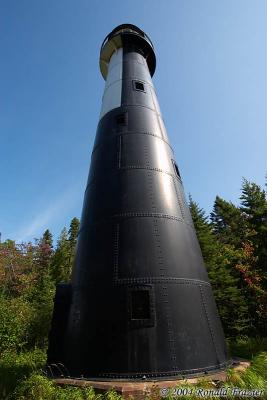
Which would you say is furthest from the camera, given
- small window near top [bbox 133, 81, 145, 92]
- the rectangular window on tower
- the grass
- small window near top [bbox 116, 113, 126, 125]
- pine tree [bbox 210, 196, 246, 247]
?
pine tree [bbox 210, 196, 246, 247]

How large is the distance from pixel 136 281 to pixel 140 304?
50 cm

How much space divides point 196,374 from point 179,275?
200 cm

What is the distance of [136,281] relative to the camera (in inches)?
247

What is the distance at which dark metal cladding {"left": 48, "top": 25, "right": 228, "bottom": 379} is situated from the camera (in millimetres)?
5664

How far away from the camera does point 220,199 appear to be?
5253 centimetres

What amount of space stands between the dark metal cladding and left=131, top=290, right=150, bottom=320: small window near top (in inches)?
0.8

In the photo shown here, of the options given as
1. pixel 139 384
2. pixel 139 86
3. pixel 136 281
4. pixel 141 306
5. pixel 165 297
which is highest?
Result: pixel 139 86

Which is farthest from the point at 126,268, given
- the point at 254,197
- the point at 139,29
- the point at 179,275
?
the point at 254,197

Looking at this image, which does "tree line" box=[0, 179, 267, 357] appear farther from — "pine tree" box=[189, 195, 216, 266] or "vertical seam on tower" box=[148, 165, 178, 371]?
"vertical seam on tower" box=[148, 165, 178, 371]

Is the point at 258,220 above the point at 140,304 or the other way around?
above

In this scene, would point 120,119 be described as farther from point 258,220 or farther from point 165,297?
point 258,220

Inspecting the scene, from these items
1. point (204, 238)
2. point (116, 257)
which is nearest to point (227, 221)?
point (204, 238)

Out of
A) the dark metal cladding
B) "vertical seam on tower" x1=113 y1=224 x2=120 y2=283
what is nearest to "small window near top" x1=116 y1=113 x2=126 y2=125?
the dark metal cladding

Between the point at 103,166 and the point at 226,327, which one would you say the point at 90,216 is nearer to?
the point at 103,166
